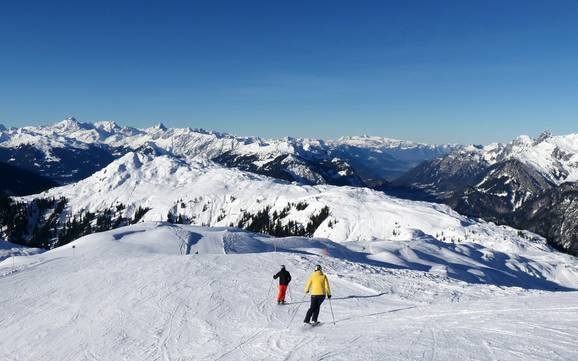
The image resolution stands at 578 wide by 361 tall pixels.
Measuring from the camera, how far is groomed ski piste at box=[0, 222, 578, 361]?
1739 centimetres

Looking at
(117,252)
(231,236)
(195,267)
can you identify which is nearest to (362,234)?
(231,236)

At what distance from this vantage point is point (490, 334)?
1809cm

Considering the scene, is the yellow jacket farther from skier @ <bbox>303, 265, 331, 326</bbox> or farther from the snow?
the snow

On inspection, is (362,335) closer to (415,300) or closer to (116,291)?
(415,300)

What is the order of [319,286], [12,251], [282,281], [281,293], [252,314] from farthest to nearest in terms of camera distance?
1. [12,251]
2. [281,293]
3. [282,281]
4. [252,314]
5. [319,286]

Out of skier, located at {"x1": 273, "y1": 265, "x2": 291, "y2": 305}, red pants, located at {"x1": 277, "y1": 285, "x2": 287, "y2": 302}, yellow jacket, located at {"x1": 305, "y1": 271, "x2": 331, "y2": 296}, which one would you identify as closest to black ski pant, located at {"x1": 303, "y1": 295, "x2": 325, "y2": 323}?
yellow jacket, located at {"x1": 305, "y1": 271, "x2": 331, "y2": 296}

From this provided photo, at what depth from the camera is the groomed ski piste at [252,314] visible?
17.4 metres

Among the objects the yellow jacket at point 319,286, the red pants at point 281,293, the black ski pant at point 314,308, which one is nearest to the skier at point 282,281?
the red pants at point 281,293

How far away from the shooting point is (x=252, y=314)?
79.8ft

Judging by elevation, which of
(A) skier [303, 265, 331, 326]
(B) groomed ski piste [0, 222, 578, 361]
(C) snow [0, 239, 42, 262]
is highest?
(A) skier [303, 265, 331, 326]

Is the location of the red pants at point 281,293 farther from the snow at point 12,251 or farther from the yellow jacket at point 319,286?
the snow at point 12,251

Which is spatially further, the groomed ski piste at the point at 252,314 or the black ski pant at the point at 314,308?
the black ski pant at the point at 314,308

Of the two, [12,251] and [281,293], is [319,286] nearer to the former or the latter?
[281,293]

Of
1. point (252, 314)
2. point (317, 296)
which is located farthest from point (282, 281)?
point (317, 296)
